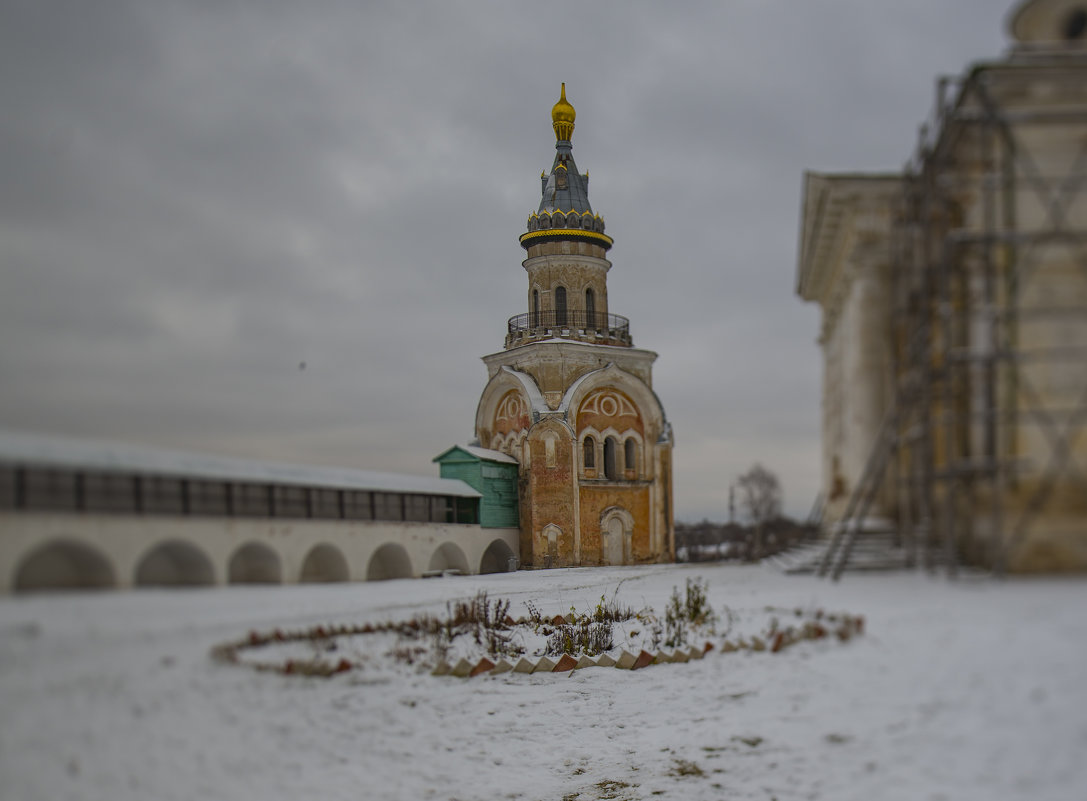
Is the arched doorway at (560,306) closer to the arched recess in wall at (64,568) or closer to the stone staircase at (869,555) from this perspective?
the stone staircase at (869,555)

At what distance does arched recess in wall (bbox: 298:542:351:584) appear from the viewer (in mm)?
3150

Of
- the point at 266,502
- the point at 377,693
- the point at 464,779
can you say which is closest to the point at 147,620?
the point at 266,502

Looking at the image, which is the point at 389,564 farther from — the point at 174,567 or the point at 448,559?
the point at 174,567

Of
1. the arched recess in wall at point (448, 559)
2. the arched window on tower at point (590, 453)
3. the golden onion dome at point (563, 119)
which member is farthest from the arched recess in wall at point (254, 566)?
the golden onion dome at point (563, 119)

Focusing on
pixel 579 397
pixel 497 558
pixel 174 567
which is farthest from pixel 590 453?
pixel 174 567

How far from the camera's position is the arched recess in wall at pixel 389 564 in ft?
11.5

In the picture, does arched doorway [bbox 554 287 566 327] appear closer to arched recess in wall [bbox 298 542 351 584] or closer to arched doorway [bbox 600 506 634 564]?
arched doorway [bbox 600 506 634 564]

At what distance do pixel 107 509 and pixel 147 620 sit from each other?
0.36 metres

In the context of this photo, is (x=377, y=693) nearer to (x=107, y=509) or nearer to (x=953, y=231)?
(x=107, y=509)

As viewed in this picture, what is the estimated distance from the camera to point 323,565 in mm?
3234

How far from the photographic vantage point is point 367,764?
3650mm

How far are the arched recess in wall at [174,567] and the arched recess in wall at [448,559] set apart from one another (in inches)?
48.9

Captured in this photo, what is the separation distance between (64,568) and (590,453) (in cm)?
426

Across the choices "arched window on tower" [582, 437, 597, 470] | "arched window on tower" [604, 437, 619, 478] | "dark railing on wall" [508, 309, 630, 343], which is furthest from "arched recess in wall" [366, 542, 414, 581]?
"dark railing on wall" [508, 309, 630, 343]
